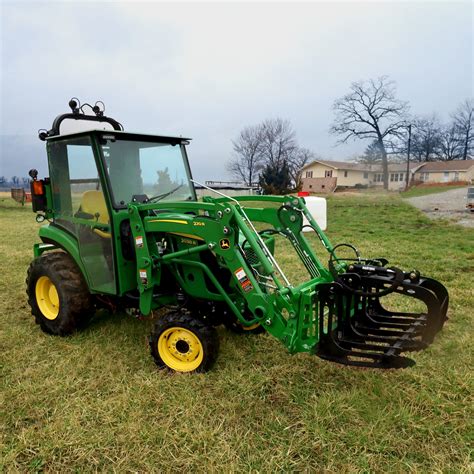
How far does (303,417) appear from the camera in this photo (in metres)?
3.12

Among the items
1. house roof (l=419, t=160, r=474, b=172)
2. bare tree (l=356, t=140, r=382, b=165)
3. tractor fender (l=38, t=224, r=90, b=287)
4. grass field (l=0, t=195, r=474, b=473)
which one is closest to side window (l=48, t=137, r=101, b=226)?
tractor fender (l=38, t=224, r=90, b=287)

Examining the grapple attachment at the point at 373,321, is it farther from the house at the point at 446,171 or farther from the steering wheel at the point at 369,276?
the house at the point at 446,171

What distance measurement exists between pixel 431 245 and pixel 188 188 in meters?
7.17

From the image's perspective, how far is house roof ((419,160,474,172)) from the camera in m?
58.9

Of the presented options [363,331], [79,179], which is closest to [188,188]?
[79,179]

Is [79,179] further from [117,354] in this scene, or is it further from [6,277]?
[6,277]

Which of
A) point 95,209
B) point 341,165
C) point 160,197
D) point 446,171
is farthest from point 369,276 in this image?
point 446,171

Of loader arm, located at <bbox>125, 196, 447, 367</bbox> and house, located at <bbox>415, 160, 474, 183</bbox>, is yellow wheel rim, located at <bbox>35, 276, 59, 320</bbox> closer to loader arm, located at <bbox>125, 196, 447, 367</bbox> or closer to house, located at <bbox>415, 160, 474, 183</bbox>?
loader arm, located at <bbox>125, 196, 447, 367</bbox>

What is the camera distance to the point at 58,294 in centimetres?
441

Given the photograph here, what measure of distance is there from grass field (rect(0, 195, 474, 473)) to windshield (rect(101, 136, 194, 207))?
1.56 meters

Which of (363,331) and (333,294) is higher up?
(333,294)

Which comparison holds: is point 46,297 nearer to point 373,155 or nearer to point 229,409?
point 229,409

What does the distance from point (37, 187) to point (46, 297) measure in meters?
1.25

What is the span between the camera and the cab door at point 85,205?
4066mm
